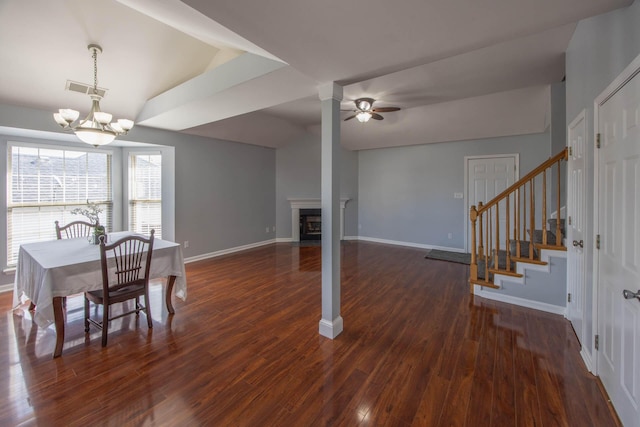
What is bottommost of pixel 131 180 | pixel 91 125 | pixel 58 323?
pixel 58 323

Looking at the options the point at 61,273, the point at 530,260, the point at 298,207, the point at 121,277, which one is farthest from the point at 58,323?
the point at 298,207

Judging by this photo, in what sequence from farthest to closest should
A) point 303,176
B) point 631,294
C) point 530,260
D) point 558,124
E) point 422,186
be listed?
point 303,176 < point 422,186 < point 558,124 < point 530,260 < point 631,294

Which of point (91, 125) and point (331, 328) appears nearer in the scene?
point (331, 328)

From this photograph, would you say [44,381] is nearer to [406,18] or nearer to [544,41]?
[406,18]

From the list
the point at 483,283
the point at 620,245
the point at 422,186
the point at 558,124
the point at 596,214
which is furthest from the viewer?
the point at 422,186

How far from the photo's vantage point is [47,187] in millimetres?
4230

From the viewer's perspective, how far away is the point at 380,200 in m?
7.09

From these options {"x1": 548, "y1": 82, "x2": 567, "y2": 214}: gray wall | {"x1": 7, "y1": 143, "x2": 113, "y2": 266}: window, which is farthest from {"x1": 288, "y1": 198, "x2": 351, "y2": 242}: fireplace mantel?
{"x1": 548, "y1": 82, "x2": 567, "y2": 214}: gray wall

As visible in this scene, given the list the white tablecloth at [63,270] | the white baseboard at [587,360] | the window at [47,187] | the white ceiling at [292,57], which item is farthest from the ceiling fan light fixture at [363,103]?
the window at [47,187]

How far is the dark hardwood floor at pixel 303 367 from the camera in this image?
171cm

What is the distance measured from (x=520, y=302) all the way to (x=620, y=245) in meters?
2.03

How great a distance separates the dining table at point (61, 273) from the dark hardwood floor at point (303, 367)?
344mm

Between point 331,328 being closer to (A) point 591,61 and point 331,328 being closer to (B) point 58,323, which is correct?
(B) point 58,323

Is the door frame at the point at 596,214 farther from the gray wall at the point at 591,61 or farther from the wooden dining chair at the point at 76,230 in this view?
the wooden dining chair at the point at 76,230
